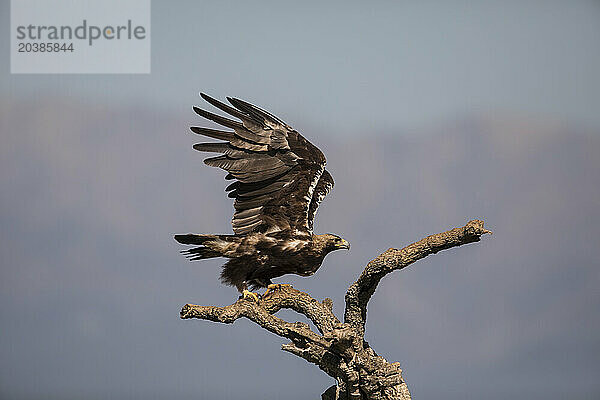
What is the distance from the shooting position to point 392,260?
416cm

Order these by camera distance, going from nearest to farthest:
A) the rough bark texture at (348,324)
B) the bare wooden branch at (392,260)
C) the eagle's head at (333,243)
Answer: the bare wooden branch at (392,260) → the rough bark texture at (348,324) → the eagle's head at (333,243)

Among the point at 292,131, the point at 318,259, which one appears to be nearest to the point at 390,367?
the point at 318,259

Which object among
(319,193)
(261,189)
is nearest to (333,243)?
(319,193)

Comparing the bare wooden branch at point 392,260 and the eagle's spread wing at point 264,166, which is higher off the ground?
the eagle's spread wing at point 264,166

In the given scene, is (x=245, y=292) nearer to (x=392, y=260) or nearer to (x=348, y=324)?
(x=348, y=324)

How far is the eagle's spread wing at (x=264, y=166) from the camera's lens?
4.83m

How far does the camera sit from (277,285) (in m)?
4.79

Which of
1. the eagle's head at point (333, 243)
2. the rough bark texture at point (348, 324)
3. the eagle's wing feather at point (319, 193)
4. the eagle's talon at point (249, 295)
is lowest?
the rough bark texture at point (348, 324)

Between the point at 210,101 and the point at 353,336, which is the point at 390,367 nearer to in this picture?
the point at 353,336

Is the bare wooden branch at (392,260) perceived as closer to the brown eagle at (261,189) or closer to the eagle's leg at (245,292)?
the brown eagle at (261,189)

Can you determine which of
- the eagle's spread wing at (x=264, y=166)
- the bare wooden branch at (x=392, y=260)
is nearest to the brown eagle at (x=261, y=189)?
the eagle's spread wing at (x=264, y=166)

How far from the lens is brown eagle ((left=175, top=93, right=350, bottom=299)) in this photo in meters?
4.72

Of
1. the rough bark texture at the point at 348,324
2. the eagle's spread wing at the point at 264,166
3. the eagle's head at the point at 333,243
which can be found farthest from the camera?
the eagle's spread wing at the point at 264,166

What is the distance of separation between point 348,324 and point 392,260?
516mm
